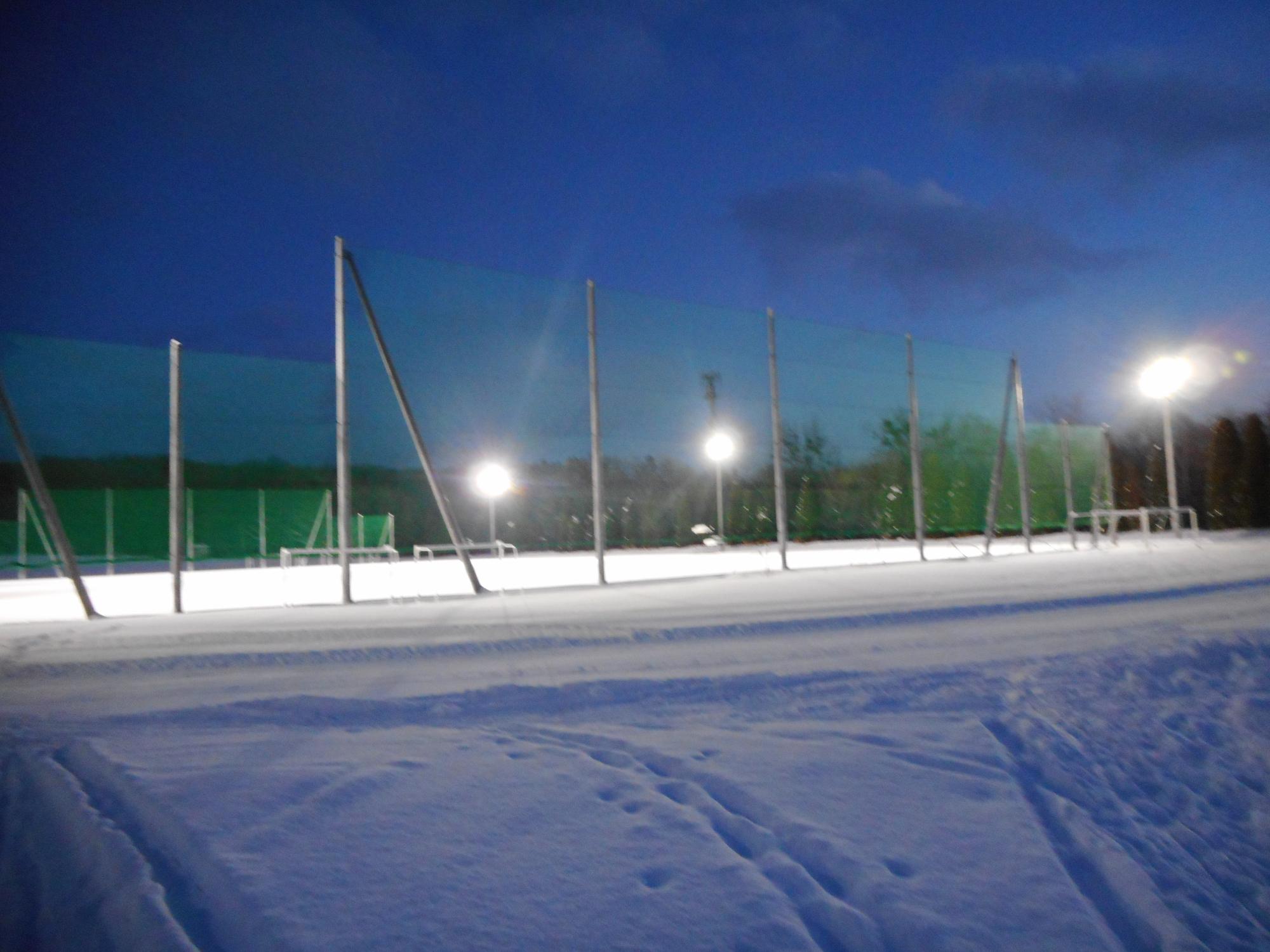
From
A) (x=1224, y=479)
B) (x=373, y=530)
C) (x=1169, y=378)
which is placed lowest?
(x=373, y=530)

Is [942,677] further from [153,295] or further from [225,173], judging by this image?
[225,173]

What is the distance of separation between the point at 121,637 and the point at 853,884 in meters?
4.82

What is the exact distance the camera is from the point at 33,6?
7504mm

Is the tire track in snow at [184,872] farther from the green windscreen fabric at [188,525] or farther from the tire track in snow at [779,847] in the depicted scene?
the green windscreen fabric at [188,525]

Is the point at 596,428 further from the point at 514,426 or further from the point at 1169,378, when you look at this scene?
the point at 1169,378

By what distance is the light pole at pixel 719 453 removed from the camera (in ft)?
36.9

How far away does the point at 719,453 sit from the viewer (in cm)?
1136

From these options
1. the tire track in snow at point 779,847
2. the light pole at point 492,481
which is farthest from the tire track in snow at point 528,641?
the light pole at point 492,481

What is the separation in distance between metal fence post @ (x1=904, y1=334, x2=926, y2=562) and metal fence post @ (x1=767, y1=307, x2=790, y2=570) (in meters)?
2.27

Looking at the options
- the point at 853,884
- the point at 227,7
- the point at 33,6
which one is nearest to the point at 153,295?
the point at 227,7

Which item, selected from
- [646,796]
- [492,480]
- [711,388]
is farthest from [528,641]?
[711,388]

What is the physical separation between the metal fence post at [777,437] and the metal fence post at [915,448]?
2269 millimetres

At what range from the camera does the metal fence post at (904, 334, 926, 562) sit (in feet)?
38.1

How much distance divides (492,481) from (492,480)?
1.1 inches
